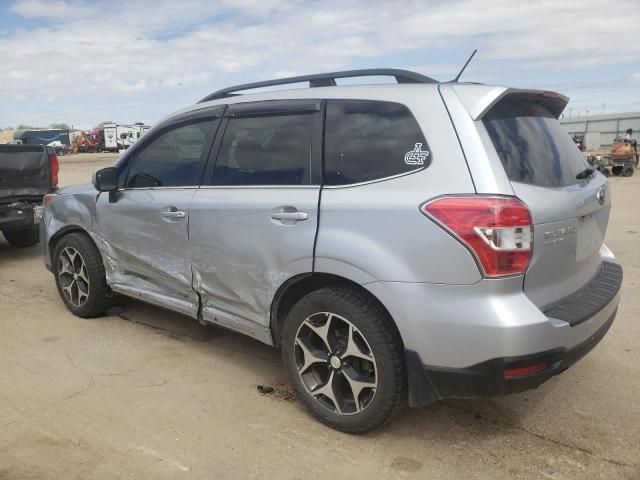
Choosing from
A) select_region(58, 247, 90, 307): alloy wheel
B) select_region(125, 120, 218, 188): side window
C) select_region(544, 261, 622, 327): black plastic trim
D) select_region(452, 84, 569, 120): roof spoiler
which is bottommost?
select_region(58, 247, 90, 307): alloy wheel

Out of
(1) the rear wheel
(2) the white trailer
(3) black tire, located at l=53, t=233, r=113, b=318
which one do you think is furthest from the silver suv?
(2) the white trailer

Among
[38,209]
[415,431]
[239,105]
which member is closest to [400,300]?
[415,431]

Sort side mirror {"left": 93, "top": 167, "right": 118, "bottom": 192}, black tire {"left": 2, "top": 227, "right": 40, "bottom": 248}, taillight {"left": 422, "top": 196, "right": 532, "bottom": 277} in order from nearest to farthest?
taillight {"left": 422, "top": 196, "right": 532, "bottom": 277} < side mirror {"left": 93, "top": 167, "right": 118, "bottom": 192} < black tire {"left": 2, "top": 227, "right": 40, "bottom": 248}

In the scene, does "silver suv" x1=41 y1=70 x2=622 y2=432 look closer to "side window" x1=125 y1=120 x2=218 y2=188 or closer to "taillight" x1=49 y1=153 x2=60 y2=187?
"side window" x1=125 y1=120 x2=218 y2=188

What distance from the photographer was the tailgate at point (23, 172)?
6.92 meters

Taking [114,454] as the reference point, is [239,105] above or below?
above

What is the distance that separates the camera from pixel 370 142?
2.96 meters

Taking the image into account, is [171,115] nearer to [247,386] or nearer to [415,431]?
[247,386]

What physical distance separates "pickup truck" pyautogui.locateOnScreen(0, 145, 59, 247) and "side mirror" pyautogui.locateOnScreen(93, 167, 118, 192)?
273 centimetres

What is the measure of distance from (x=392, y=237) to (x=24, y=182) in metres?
5.99

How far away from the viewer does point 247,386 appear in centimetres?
365

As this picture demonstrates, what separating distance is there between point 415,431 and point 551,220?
4.36 ft

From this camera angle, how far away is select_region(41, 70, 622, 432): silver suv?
255 centimetres

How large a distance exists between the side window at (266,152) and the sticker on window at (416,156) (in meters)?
0.60
